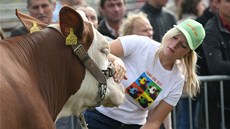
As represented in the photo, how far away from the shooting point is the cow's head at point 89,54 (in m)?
4.60

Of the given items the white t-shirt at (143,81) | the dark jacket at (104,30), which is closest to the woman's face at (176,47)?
the white t-shirt at (143,81)

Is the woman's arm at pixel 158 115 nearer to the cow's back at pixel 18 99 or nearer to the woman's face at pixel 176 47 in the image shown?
the woman's face at pixel 176 47

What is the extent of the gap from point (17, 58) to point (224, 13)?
12.5 ft

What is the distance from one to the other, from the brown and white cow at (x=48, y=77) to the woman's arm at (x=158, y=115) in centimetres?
72

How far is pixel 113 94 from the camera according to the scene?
16.8 feet

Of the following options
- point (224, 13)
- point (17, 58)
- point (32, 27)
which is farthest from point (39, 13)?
point (17, 58)

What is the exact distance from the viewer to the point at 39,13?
7844mm

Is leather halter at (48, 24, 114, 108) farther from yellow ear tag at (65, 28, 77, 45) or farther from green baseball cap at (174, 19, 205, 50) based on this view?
green baseball cap at (174, 19, 205, 50)

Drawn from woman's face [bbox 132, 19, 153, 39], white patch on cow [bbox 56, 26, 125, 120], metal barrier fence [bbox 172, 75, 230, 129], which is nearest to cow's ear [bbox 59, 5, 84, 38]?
white patch on cow [bbox 56, 26, 125, 120]

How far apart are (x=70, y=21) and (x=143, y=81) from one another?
54.5 inches

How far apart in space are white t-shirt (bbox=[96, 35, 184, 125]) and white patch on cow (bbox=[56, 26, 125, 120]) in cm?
69

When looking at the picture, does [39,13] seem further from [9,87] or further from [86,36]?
[9,87]

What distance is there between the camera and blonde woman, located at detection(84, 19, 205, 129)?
19.0ft

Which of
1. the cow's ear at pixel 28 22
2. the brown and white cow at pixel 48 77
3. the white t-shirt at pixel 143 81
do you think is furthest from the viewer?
the white t-shirt at pixel 143 81
